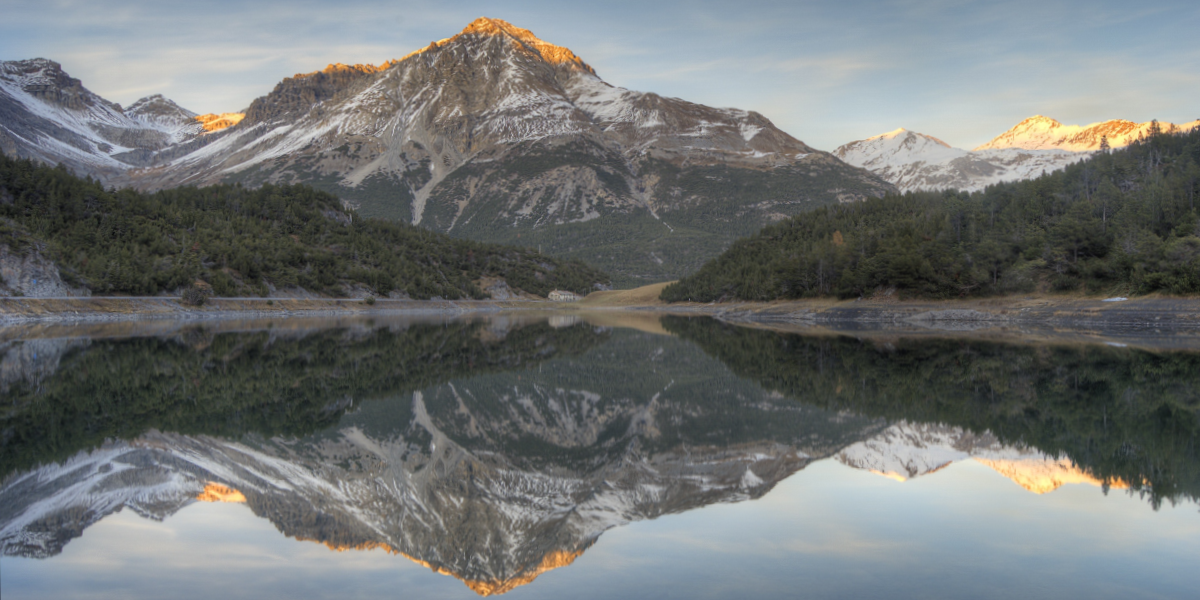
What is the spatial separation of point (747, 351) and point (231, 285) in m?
62.3

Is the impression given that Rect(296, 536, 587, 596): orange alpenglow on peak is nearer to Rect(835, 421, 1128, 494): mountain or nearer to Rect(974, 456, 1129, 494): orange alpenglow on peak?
Rect(835, 421, 1128, 494): mountain

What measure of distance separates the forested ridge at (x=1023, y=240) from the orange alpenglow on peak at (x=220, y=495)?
5594cm

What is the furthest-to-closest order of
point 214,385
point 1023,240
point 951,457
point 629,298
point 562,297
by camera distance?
point 562,297
point 629,298
point 1023,240
point 214,385
point 951,457

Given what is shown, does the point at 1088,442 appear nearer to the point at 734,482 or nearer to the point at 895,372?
the point at 734,482

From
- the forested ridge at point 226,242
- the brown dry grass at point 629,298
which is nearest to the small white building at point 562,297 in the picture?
the forested ridge at point 226,242

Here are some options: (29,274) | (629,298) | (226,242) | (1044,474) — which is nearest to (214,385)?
(1044,474)

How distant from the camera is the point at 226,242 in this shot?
83750mm

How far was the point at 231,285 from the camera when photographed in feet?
248

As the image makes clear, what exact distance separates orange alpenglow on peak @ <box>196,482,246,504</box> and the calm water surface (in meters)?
0.04

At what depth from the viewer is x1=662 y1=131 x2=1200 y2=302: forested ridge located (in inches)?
2037

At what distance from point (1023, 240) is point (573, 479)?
204 feet

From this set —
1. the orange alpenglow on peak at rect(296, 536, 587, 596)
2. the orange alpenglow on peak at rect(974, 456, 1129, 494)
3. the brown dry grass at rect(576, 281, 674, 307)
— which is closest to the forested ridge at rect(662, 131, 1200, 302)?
the brown dry grass at rect(576, 281, 674, 307)

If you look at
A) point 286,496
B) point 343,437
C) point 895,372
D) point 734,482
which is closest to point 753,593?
point 734,482

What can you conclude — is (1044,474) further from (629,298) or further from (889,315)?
(629,298)
